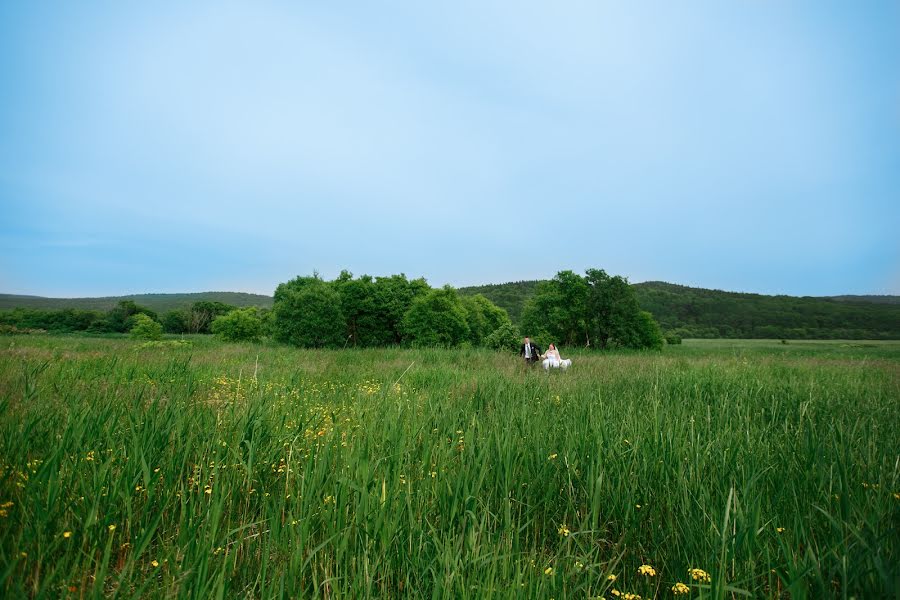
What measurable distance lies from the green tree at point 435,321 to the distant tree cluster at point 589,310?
6235 millimetres

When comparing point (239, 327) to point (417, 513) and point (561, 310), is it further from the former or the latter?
point (417, 513)

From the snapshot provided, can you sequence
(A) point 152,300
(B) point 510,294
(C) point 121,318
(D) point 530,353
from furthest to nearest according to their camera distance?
1. (A) point 152,300
2. (B) point 510,294
3. (C) point 121,318
4. (D) point 530,353

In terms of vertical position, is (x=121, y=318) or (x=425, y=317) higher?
(x=425, y=317)

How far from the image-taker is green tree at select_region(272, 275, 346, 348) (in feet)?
100

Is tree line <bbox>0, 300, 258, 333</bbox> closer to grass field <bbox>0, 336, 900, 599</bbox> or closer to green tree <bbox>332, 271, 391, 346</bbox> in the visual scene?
green tree <bbox>332, 271, 391, 346</bbox>

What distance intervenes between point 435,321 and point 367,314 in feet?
29.9

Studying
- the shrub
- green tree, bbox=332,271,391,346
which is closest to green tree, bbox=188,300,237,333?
green tree, bbox=332,271,391,346

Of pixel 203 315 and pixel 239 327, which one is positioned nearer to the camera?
pixel 239 327

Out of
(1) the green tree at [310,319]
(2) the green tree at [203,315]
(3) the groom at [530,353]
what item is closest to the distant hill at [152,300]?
(2) the green tree at [203,315]

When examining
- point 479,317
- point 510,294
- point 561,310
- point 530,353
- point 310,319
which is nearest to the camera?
point 530,353

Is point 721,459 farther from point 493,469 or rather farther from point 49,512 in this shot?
point 49,512

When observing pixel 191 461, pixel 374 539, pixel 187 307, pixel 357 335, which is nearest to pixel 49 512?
pixel 191 461

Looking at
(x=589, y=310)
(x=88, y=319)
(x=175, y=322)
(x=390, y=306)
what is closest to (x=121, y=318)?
(x=88, y=319)

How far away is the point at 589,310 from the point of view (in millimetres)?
36000
